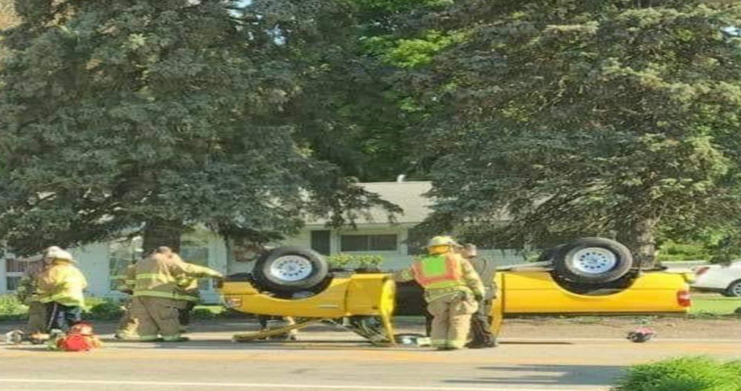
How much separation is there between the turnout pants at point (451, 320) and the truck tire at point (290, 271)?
180cm

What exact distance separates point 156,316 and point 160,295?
1.07ft

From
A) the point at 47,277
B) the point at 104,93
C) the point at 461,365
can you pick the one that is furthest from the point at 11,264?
the point at 461,365

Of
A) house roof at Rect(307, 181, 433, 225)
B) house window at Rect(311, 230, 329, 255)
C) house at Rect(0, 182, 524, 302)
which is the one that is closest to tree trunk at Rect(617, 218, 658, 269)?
house roof at Rect(307, 181, 433, 225)

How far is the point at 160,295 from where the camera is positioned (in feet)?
54.4

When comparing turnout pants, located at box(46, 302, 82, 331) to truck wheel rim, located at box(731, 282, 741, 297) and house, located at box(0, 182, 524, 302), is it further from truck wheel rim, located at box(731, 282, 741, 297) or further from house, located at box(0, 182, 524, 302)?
truck wheel rim, located at box(731, 282, 741, 297)

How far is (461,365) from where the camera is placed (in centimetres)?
1284

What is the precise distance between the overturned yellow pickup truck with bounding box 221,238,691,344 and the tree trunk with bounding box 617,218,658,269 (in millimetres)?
4499

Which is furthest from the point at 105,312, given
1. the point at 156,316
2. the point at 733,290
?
the point at 733,290

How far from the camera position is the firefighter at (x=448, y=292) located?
14.9 metres

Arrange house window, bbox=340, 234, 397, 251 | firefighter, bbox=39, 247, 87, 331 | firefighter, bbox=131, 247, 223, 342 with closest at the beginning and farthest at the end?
firefighter, bbox=39, 247, 87, 331
firefighter, bbox=131, 247, 223, 342
house window, bbox=340, 234, 397, 251

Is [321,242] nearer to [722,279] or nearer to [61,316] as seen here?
[722,279]

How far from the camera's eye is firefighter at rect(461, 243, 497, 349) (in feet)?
50.1

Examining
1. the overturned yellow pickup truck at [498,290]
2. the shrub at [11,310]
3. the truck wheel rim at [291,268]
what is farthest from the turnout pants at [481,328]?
the shrub at [11,310]

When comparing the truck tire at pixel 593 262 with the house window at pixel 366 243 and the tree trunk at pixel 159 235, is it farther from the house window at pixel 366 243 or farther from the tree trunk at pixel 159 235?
the house window at pixel 366 243
